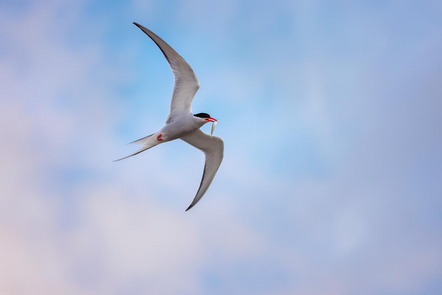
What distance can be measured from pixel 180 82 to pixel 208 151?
Answer: 10.5 feet

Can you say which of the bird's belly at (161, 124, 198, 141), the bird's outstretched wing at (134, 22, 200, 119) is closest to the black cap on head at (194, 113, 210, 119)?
the bird's outstretched wing at (134, 22, 200, 119)

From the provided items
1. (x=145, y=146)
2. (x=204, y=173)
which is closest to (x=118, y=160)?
(x=145, y=146)

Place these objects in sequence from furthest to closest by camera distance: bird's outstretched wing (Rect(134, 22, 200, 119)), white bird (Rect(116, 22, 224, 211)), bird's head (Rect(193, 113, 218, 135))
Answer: bird's head (Rect(193, 113, 218, 135))
white bird (Rect(116, 22, 224, 211))
bird's outstretched wing (Rect(134, 22, 200, 119))

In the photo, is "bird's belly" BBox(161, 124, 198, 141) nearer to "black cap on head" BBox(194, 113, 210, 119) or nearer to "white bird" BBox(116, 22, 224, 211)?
"white bird" BBox(116, 22, 224, 211)

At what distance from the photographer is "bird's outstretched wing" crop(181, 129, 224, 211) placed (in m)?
17.5

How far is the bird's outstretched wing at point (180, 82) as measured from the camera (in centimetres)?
1559

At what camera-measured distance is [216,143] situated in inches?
699

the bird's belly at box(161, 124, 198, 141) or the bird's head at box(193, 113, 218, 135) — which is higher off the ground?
the bird's head at box(193, 113, 218, 135)

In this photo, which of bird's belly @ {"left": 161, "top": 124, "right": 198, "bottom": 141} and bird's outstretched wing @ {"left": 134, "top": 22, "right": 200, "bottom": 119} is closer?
bird's outstretched wing @ {"left": 134, "top": 22, "right": 200, "bottom": 119}

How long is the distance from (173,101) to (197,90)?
0.94 metres

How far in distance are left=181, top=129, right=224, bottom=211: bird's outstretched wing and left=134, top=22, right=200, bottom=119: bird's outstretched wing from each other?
4.12 feet

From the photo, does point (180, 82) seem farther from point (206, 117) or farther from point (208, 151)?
point (208, 151)

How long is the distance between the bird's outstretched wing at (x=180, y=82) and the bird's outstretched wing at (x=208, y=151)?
49.4 inches

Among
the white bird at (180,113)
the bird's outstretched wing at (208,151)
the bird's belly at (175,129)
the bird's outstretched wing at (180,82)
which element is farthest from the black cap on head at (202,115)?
the bird's outstretched wing at (208,151)
